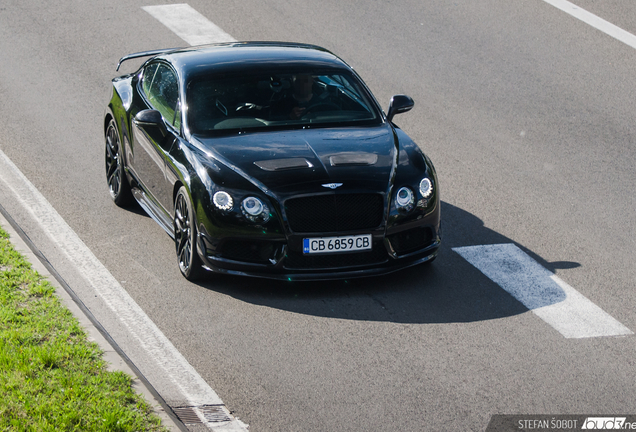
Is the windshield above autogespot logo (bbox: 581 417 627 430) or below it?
above

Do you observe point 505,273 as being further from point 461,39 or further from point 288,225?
point 461,39

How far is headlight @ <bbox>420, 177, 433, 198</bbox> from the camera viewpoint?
7469mm

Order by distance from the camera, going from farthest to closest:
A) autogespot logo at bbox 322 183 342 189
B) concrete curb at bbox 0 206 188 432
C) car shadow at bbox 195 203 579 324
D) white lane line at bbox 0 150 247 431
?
autogespot logo at bbox 322 183 342 189
car shadow at bbox 195 203 579 324
white lane line at bbox 0 150 247 431
concrete curb at bbox 0 206 188 432

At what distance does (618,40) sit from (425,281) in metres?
9.20

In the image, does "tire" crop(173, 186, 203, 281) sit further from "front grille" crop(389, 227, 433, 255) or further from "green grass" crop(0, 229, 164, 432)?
"front grille" crop(389, 227, 433, 255)

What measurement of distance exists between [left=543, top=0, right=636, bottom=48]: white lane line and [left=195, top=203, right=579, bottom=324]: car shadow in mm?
8429

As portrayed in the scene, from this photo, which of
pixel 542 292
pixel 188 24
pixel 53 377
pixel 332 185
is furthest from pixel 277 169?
pixel 188 24

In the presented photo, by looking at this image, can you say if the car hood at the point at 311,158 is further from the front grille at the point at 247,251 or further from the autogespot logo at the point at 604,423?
the autogespot logo at the point at 604,423

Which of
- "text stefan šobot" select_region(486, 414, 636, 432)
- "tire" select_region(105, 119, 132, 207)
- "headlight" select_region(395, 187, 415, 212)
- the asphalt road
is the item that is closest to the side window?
Result: "tire" select_region(105, 119, 132, 207)

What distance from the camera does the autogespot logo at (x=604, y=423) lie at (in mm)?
5434

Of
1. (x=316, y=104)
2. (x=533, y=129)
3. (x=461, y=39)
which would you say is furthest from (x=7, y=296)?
(x=461, y=39)

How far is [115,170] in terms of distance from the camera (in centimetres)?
948

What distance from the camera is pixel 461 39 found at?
1515 cm

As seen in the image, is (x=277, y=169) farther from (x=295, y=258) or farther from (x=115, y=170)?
(x=115, y=170)
